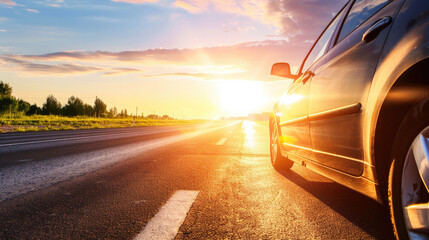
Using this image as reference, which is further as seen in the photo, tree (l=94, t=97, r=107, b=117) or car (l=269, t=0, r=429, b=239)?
tree (l=94, t=97, r=107, b=117)

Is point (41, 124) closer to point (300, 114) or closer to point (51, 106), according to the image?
point (300, 114)

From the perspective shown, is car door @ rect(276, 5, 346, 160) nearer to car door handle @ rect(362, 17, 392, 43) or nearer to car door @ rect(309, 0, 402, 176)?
car door @ rect(309, 0, 402, 176)

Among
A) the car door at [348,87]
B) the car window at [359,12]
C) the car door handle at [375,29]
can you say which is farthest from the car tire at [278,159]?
the car door handle at [375,29]

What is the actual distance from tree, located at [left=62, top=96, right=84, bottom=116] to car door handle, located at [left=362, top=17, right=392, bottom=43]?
382ft

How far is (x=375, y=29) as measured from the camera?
185 centimetres

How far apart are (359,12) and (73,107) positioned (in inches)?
4597

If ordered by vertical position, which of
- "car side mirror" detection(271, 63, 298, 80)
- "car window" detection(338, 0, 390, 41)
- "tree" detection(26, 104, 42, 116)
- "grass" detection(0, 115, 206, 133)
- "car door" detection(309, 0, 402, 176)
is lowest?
"grass" detection(0, 115, 206, 133)

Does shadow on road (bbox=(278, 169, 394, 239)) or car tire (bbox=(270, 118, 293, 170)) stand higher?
car tire (bbox=(270, 118, 293, 170))

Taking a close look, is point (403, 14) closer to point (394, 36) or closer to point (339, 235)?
point (394, 36)

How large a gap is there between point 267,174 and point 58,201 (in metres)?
2.83

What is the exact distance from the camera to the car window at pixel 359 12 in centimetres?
219

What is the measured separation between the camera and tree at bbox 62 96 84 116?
106m

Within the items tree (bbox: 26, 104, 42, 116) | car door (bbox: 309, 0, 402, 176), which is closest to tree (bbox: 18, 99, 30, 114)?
tree (bbox: 26, 104, 42, 116)

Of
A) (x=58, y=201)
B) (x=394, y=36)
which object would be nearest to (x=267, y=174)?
(x=58, y=201)
